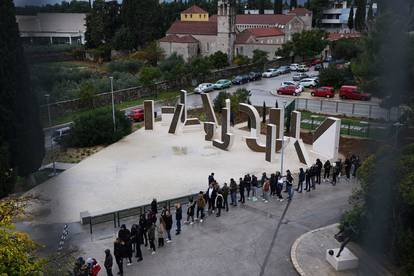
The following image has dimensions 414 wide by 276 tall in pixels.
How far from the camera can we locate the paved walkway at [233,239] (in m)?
11.2

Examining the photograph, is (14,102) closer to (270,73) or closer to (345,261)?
(345,261)

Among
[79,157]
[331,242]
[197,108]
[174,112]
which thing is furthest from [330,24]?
[331,242]

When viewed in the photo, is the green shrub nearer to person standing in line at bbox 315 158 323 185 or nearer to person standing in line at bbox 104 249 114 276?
person standing in line at bbox 315 158 323 185

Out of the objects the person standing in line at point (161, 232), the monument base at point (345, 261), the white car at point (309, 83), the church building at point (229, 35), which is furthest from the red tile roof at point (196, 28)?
the monument base at point (345, 261)

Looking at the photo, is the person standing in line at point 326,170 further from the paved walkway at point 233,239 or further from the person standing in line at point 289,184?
the person standing in line at point 289,184

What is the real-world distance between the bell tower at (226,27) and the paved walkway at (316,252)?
152ft

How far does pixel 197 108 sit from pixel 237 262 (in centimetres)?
2190

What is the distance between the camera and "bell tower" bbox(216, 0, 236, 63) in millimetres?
55906

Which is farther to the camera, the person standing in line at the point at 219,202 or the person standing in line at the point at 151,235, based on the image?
the person standing in line at the point at 219,202

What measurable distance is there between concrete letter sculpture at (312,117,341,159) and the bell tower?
3904 centimetres

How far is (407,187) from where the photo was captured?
28.6ft

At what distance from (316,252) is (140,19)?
188 ft

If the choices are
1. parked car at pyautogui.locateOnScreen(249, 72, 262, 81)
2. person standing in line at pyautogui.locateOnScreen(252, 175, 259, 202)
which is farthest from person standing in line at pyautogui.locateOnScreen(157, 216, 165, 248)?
parked car at pyautogui.locateOnScreen(249, 72, 262, 81)

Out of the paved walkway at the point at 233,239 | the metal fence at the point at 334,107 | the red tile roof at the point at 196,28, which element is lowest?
the paved walkway at the point at 233,239
